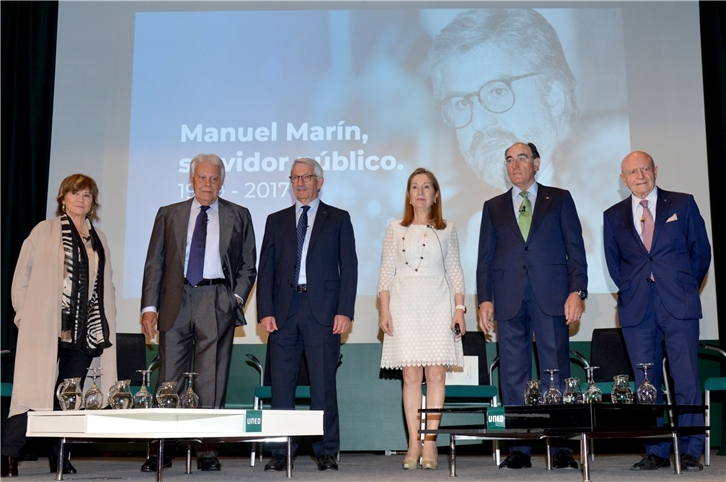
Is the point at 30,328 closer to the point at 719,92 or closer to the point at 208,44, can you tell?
the point at 208,44

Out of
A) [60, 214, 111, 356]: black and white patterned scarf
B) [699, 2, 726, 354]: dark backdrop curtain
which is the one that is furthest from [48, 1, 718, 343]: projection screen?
[60, 214, 111, 356]: black and white patterned scarf

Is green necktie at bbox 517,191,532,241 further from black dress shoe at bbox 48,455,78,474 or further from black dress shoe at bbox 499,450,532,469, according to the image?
black dress shoe at bbox 48,455,78,474

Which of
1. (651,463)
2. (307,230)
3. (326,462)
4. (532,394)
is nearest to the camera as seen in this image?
(532,394)

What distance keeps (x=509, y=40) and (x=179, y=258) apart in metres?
3.18

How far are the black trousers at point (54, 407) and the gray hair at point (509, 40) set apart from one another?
3.20 meters

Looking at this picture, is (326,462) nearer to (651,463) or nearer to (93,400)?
(93,400)

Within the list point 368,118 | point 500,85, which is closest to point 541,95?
point 500,85

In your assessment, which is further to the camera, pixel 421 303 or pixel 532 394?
pixel 421 303

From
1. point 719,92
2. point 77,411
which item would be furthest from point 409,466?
point 719,92

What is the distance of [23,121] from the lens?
20.7 ft

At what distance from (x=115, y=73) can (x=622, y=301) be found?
13.6 ft

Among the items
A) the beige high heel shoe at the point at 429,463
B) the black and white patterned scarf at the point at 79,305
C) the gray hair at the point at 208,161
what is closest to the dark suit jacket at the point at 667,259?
the beige high heel shoe at the point at 429,463

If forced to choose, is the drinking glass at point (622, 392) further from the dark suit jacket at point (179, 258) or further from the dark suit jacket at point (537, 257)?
the dark suit jacket at point (179, 258)

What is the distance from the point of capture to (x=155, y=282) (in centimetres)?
422
